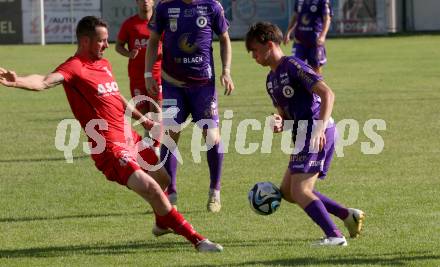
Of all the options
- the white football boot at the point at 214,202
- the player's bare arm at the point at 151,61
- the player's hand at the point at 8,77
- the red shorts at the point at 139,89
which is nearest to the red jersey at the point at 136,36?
the red shorts at the point at 139,89

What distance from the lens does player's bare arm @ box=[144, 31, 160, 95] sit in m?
9.75

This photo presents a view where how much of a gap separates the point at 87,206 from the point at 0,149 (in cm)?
448

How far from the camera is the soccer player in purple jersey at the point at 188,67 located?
9.73 m

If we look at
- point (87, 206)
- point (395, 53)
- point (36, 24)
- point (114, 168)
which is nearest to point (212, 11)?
point (87, 206)

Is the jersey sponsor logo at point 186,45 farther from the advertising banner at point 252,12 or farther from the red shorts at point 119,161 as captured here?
the advertising banner at point 252,12

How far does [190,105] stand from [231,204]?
97 centimetres

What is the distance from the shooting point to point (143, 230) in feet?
28.3

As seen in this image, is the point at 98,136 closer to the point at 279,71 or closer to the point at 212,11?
the point at 279,71

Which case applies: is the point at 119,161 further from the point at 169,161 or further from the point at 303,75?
the point at 169,161

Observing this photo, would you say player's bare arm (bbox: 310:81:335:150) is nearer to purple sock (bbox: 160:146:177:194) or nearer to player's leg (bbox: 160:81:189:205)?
player's leg (bbox: 160:81:189:205)

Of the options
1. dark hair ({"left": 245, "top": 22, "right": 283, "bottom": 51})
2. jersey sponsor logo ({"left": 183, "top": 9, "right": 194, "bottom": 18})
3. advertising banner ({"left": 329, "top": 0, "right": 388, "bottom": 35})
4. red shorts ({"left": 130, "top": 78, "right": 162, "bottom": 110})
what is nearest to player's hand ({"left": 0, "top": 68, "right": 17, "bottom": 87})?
dark hair ({"left": 245, "top": 22, "right": 283, "bottom": 51})

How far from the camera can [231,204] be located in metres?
9.77

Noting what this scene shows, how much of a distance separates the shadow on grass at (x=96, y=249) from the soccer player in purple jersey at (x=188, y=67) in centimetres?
165

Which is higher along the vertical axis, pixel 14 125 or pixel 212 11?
pixel 212 11
